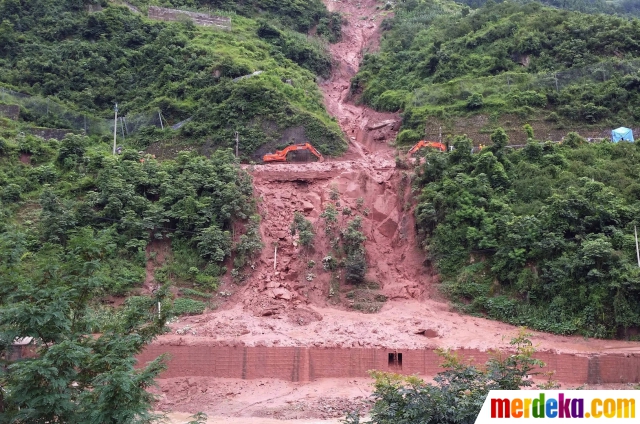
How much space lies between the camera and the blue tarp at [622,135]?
27.7 meters

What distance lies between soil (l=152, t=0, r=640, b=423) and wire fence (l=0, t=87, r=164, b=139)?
8844 mm

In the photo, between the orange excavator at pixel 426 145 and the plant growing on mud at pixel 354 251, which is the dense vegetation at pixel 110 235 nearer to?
the plant growing on mud at pixel 354 251

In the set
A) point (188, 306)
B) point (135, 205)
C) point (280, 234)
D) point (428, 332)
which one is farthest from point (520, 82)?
point (188, 306)

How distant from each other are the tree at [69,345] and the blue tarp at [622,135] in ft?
79.8

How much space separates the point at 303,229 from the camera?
2391 cm

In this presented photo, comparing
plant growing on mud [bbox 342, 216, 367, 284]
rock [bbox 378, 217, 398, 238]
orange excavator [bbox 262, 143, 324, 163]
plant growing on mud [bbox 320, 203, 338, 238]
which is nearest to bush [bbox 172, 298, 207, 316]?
plant growing on mud [bbox 342, 216, 367, 284]

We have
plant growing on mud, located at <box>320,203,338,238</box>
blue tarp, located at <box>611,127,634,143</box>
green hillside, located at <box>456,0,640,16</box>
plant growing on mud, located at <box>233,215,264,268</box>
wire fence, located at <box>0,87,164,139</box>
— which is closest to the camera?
plant growing on mud, located at <box>233,215,264,268</box>

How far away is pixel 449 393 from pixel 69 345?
4913mm

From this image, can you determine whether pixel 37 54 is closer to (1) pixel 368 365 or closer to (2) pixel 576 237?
(1) pixel 368 365

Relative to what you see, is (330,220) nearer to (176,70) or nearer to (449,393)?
(449,393)

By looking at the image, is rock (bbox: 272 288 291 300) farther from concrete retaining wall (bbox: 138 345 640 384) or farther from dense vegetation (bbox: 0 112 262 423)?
concrete retaining wall (bbox: 138 345 640 384)

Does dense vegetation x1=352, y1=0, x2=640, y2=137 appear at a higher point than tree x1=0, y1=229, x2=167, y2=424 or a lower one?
higher

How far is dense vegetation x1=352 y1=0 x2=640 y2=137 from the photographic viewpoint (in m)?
30.6

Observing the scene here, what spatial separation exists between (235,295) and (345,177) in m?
7.88
